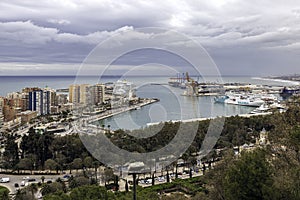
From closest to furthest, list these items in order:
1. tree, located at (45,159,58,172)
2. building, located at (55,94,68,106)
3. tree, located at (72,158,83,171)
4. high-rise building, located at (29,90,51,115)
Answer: tree, located at (72,158,83,171) < tree, located at (45,159,58,172) < high-rise building, located at (29,90,51,115) < building, located at (55,94,68,106)

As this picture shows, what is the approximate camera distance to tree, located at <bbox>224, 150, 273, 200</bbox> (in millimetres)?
1798

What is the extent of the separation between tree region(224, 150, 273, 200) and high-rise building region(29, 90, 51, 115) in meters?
11.1

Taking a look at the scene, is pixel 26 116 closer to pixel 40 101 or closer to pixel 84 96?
pixel 40 101

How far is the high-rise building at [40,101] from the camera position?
11.9 metres

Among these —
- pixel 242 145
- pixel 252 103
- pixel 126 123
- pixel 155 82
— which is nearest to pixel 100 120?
pixel 242 145

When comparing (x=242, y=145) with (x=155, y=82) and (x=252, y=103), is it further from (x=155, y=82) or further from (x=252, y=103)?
(x=252, y=103)

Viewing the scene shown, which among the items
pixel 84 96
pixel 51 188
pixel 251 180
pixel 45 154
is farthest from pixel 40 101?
pixel 251 180

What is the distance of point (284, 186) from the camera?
5.52 feet

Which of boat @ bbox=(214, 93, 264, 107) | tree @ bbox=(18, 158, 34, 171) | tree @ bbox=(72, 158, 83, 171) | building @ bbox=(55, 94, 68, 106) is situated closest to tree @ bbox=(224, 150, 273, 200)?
tree @ bbox=(72, 158, 83, 171)

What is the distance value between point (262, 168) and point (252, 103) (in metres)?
14.1

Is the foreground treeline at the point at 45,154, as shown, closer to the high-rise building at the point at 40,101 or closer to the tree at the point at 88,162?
the tree at the point at 88,162

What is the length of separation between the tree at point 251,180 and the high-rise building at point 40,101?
1113 cm

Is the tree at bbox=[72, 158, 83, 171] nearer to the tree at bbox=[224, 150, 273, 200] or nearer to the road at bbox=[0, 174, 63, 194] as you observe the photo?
the road at bbox=[0, 174, 63, 194]

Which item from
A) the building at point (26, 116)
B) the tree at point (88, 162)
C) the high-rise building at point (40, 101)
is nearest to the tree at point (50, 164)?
the tree at point (88, 162)
